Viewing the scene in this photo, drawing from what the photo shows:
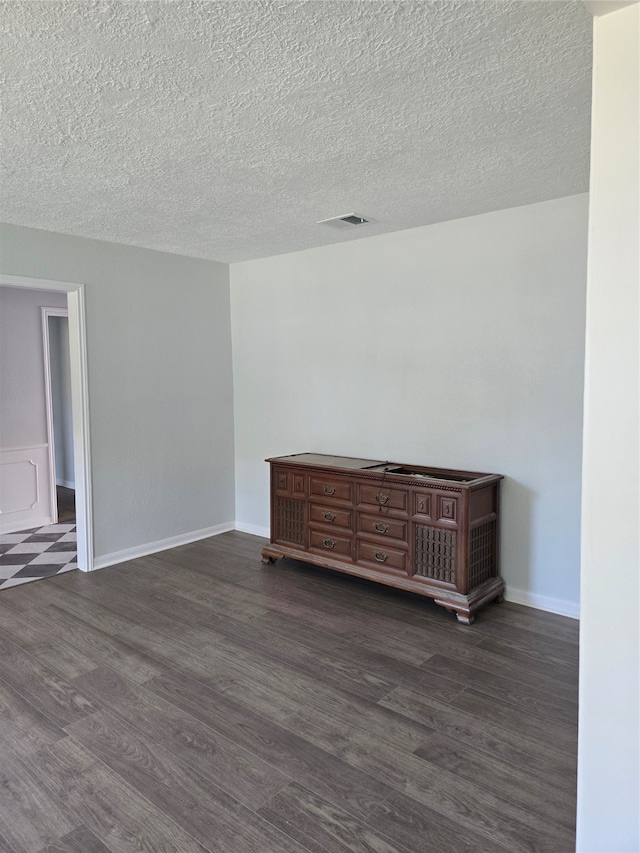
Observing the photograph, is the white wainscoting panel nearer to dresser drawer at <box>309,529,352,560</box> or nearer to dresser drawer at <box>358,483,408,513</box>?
dresser drawer at <box>309,529,352,560</box>

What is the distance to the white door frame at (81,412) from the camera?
159 inches

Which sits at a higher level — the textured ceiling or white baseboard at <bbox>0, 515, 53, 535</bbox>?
the textured ceiling

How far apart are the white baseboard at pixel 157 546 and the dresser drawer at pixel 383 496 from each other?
73.7 inches

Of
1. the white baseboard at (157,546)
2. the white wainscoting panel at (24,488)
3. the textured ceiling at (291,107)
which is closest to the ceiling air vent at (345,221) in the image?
the textured ceiling at (291,107)

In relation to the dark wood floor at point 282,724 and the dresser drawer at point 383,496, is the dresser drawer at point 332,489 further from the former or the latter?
the dark wood floor at point 282,724

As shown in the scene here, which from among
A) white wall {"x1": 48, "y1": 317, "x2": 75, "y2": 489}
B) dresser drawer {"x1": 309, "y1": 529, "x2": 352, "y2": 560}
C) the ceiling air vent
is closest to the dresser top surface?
dresser drawer {"x1": 309, "y1": 529, "x2": 352, "y2": 560}

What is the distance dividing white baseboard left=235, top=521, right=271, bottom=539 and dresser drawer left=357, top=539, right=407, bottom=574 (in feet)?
4.79

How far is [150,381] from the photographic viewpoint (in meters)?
4.53

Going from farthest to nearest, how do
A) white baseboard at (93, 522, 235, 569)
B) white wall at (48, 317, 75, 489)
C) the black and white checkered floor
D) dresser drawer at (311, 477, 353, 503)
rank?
white wall at (48, 317, 75, 489), white baseboard at (93, 522, 235, 569), the black and white checkered floor, dresser drawer at (311, 477, 353, 503)

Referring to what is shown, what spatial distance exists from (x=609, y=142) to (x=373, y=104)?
1.03m

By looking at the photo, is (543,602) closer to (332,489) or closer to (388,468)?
(388,468)

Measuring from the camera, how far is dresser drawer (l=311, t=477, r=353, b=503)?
381cm

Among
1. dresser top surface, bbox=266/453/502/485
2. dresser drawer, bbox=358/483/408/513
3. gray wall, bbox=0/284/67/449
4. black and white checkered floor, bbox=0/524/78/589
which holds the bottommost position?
black and white checkered floor, bbox=0/524/78/589

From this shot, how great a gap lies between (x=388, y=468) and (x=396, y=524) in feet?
1.50
